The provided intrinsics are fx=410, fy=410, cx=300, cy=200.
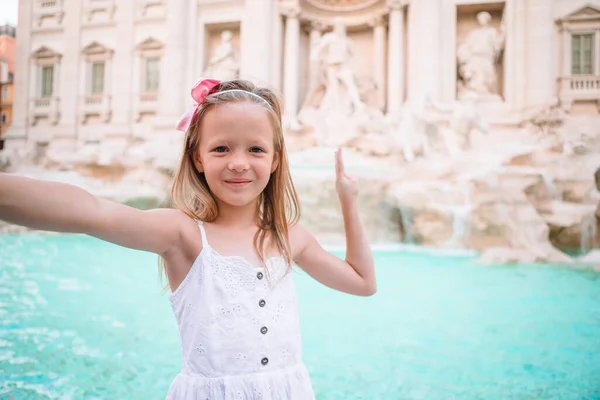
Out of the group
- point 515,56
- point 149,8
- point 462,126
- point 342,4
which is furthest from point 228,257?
point 342,4

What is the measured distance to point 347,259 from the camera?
1.01m

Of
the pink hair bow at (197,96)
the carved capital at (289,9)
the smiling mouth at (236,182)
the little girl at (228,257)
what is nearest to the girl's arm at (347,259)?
the little girl at (228,257)

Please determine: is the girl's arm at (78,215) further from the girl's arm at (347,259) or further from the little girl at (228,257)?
the girl's arm at (347,259)

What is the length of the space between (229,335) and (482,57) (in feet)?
19.4

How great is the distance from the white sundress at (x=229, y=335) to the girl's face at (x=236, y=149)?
0.36ft

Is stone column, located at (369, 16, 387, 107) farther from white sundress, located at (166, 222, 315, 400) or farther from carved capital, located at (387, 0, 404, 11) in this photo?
white sundress, located at (166, 222, 315, 400)

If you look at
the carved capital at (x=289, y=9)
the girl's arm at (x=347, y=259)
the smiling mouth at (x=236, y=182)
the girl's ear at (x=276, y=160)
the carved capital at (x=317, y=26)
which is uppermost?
the carved capital at (x=289, y=9)

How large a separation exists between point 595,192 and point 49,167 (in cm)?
628

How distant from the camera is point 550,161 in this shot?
14.6ft

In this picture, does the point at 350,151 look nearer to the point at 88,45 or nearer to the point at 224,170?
the point at 88,45

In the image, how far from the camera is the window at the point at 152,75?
17.7 ft

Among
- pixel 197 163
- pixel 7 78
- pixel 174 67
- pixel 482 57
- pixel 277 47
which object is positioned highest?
pixel 277 47

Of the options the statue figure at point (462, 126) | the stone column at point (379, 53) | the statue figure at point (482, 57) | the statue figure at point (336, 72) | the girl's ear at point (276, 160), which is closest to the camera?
the girl's ear at point (276, 160)

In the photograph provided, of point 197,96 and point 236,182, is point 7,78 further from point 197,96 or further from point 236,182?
point 236,182
